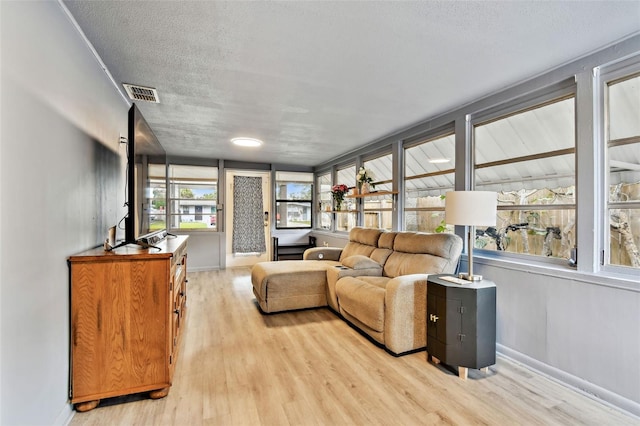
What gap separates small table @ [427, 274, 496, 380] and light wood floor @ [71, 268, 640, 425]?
128 millimetres

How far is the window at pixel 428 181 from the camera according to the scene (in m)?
3.51

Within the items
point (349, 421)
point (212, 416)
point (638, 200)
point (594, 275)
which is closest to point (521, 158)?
point (638, 200)

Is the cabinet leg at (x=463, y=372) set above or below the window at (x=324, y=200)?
below

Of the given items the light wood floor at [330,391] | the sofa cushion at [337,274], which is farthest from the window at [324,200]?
A: the light wood floor at [330,391]

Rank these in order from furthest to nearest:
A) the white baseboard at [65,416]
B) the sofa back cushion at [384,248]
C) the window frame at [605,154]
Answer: the sofa back cushion at [384,248] → the window frame at [605,154] → the white baseboard at [65,416]

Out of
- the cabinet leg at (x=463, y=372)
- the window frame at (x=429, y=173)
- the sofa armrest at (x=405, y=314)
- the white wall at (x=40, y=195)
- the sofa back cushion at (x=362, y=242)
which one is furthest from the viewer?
the sofa back cushion at (x=362, y=242)

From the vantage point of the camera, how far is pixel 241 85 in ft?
8.70

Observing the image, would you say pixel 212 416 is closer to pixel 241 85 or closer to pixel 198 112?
pixel 241 85

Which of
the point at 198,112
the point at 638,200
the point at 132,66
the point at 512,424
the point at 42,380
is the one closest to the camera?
the point at 42,380

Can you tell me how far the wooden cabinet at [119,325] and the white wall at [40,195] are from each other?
7 cm

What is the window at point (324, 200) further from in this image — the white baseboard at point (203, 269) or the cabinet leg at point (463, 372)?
the cabinet leg at point (463, 372)

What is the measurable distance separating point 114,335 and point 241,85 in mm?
2120

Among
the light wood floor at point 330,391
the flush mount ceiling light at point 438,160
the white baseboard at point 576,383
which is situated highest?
the flush mount ceiling light at point 438,160

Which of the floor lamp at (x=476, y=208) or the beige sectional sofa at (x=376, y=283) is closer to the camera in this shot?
the floor lamp at (x=476, y=208)
